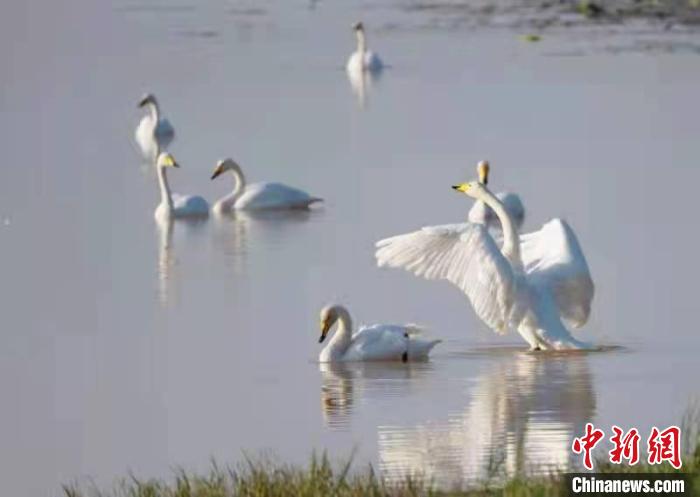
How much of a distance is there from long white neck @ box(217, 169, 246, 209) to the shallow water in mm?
667

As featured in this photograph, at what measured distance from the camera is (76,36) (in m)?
40.4

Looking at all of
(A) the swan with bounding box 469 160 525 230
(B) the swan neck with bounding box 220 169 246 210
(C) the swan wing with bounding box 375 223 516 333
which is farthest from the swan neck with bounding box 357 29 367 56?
(C) the swan wing with bounding box 375 223 516 333

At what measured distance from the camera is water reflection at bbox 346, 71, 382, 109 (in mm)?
30766

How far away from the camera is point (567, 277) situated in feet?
48.4

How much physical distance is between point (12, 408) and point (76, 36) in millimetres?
27785

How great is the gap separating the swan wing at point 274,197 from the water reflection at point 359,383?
6765mm

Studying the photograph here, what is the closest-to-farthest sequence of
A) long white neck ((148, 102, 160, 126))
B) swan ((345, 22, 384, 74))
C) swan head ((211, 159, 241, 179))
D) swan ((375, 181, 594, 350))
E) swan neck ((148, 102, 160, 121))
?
swan ((375, 181, 594, 350))
swan head ((211, 159, 241, 179))
long white neck ((148, 102, 160, 126))
swan neck ((148, 102, 160, 121))
swan ((345, 22, 384, 74))

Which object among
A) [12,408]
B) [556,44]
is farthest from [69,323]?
[556,44]

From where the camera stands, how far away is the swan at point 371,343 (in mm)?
14180

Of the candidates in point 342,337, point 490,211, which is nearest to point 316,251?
point 490,211

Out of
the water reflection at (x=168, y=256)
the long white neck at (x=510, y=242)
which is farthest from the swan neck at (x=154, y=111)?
the long white neck at (x=510, y=242)

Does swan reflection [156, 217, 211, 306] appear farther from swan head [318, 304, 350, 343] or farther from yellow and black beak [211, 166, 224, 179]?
swan head [318, 304, 350, 343]

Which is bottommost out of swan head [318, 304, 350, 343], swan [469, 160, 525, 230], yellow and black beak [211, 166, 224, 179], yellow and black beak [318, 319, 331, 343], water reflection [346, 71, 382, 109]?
yellow and black beak [318, 319, 331, 343]

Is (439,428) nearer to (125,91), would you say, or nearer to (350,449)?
(350,449)
